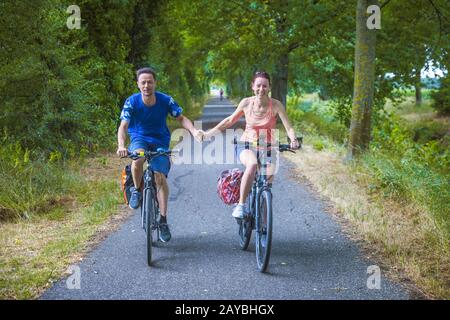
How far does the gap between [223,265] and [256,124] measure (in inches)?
62.6

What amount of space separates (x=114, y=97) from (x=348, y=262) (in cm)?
1101

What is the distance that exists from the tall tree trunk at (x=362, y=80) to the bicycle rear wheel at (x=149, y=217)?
6.32 m

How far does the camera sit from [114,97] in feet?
48.6

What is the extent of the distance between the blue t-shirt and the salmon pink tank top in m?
0.85

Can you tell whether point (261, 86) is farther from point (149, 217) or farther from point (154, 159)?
point (149, 217)

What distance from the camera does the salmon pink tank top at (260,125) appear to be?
551 cm

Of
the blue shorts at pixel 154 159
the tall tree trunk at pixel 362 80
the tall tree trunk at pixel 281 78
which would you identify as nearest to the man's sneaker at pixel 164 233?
the blue shorts at pixel 154 159

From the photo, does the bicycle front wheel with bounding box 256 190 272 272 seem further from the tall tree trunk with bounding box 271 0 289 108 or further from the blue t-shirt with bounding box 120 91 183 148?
the tall tree trunk with bounding box 271 0 289 108

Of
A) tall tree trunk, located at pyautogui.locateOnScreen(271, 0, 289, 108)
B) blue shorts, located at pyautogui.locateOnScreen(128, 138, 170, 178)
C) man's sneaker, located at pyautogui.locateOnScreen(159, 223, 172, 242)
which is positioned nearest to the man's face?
blue shorts, located at pyautogui.locateOnScreen(128, 138, 170, 178)

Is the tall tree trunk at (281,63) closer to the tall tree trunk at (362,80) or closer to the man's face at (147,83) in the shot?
the tall tree trunk at (362,80)

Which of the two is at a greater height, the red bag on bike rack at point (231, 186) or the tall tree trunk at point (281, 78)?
the tall tree trunk at point (281, 78)

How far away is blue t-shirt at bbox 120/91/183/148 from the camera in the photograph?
559 cm

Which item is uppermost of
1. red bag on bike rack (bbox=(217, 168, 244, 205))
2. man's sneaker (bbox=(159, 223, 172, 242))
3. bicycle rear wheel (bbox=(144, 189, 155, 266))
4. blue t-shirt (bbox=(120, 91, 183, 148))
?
blue t-shirt (bbox=(120, 91, 183, 148))
